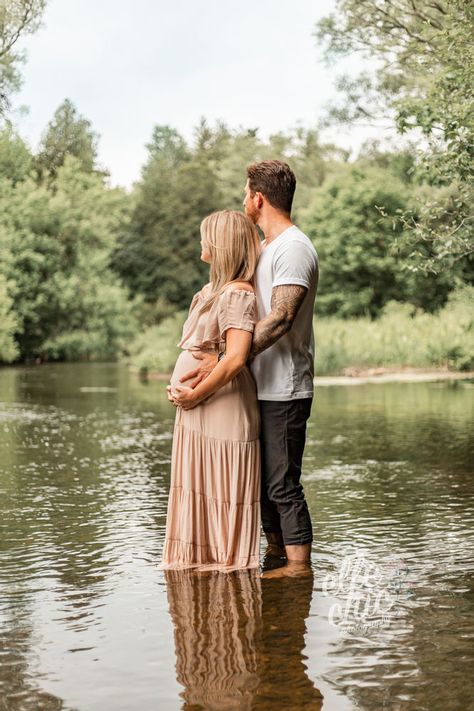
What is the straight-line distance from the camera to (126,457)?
10547 mm

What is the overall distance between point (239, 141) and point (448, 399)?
1804 inches

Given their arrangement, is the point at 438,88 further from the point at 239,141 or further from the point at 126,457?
the point at 239,141

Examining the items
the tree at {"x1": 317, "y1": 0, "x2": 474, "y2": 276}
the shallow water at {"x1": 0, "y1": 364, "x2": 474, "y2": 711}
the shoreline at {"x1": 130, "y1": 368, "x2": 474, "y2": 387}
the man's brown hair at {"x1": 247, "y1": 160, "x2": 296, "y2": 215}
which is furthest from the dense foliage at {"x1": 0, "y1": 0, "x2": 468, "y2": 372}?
the man's brown hair at {"x1": 247, "y1": 160, "x2": 296, "y2": 215}

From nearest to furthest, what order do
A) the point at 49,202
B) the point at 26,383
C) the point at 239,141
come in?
1. the point at 26,383
2. the point at 49,202
3. the point at 239,141

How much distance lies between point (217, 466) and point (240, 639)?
1089mm

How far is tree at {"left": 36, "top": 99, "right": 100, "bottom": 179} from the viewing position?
41438 mm

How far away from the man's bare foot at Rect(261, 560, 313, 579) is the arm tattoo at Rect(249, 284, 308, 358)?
110cm

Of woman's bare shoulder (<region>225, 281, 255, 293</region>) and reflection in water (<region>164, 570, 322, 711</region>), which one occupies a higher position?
woman's bare shoulder (<region>225, 281, 255, 293</region>)

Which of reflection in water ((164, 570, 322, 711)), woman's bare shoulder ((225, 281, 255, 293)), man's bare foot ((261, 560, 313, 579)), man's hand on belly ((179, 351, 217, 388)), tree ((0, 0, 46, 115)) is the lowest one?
reflection in water ((164, 570, 322, 711))

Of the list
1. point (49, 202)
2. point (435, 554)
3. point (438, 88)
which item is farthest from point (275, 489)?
point (49, 202)

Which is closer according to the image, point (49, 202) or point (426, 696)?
point (426, 696)

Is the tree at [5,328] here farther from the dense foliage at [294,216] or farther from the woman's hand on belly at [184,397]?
the woman's hand on belly at [184,397]

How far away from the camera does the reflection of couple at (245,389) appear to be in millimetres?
4941

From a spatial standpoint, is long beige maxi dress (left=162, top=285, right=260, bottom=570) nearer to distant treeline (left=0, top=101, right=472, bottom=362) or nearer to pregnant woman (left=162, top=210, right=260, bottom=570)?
pregnant woman (left=162, top=210, right=260, bottom=570)
